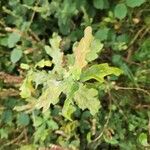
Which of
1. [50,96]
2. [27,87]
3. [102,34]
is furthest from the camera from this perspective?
[102,34]

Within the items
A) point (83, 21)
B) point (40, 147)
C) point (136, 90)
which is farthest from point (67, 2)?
point (40, 147)

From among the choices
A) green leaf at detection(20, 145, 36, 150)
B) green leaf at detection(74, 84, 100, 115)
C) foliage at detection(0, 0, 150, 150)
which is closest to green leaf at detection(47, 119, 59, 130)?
foliage at detection(0, 0, 150, 150)

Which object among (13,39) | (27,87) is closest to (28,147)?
(27,87)

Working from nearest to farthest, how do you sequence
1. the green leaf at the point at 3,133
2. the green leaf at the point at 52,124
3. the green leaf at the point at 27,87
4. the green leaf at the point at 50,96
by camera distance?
1. the green leaf at the point at 50,96
2. the green leaf at the point at 27,87
3. the green leaf at the point at 52,124
4. the green leaf at the point at 3,133

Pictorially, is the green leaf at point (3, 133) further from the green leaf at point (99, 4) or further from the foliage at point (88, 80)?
the green leaf at point (99, 4)

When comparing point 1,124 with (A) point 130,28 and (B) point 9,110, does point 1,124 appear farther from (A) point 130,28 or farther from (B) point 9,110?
(A) point 130,28

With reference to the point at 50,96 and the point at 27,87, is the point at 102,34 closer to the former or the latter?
the point at 27,87

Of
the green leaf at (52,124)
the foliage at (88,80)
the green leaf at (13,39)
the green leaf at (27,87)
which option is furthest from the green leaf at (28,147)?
the green leaf at (13,39)

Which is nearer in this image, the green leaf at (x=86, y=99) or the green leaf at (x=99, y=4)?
the green leaf at (x=86, y=99)
